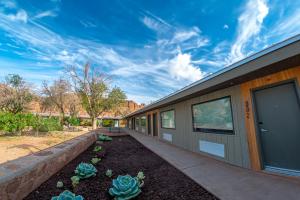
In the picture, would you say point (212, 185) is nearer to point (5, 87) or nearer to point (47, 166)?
point (47, 166)

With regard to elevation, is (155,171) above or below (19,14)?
below

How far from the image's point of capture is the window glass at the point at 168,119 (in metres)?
7.87

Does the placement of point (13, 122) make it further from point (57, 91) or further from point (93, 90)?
point (57, 91)

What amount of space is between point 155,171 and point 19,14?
9.78 metres

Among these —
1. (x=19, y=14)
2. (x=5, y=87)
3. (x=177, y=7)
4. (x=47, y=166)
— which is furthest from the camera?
(x=5, y=87)

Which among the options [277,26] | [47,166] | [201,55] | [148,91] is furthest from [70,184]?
[148,91]

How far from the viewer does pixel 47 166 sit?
9.35 ft

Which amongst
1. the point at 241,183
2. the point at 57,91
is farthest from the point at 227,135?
the point at 57,91

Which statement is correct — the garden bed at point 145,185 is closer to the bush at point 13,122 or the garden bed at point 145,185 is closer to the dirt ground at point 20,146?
the dirt ground at point 20,146

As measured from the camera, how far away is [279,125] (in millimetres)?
3119

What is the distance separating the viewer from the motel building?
9.34 ft

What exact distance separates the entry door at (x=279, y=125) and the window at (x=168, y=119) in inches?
180

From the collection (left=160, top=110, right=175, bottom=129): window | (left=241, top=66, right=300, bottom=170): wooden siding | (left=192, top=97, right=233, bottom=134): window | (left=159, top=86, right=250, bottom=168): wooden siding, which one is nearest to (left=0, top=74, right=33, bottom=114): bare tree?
(left=160, top=110, right=175, bottom=129): window

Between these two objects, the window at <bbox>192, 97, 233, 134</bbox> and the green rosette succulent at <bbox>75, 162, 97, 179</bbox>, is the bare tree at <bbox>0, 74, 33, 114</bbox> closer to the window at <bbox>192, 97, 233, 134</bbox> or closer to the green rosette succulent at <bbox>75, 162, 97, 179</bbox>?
the green rosette succulent at <bbox>75, 162, 97, 179</bbox>
